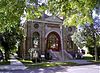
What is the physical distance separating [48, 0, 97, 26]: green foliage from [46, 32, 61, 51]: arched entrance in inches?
1110

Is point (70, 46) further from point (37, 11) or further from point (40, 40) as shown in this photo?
point (37, 11)

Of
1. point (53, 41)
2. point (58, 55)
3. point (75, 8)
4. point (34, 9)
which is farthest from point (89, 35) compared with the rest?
point (34, 9)

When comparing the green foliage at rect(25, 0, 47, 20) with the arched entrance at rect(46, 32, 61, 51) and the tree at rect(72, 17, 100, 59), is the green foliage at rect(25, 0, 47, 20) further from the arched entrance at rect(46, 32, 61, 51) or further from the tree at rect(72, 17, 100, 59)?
the arched entrance at rect(46, 32, 61, 51)

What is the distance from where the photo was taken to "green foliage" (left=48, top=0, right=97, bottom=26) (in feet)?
20.6

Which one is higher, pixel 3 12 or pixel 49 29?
pixel 49 29

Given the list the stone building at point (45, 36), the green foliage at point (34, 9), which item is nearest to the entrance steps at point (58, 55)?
the stone building at point (45, 36)

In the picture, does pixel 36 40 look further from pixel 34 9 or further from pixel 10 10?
pixel 10 10

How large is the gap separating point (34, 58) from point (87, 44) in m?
8.73

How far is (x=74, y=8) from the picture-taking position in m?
7.14

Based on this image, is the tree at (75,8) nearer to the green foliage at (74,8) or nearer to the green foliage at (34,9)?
the green foliage at (74,8)

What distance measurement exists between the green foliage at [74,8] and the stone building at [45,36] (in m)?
24.9

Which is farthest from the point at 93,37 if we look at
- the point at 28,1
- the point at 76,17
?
the point at 28,1

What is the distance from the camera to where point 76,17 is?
7.70 meters

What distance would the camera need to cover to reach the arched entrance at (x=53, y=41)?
3647 cm
